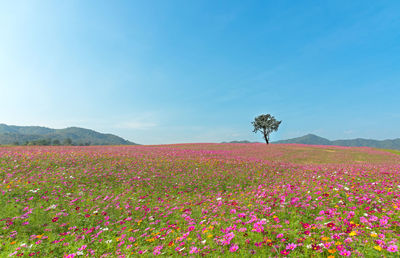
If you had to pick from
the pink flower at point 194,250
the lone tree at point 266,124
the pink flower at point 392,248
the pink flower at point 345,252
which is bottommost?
the pink flower at point 194,250

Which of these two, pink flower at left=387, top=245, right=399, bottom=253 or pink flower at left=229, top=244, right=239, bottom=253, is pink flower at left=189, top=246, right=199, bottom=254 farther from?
pink flower at left=387, top=245, right=399, bottom=253

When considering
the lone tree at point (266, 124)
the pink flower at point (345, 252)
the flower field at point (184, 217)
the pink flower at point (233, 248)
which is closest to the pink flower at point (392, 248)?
the flower field at point (184, 217)

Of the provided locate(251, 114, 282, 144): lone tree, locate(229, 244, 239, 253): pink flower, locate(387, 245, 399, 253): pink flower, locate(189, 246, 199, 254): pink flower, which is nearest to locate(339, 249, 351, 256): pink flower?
locate(387, 245, 399, 253): pink flower

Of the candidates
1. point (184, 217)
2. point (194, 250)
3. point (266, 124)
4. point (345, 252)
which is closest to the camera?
point (345, 252)

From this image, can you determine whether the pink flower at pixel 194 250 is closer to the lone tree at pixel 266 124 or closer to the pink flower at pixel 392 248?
the pink flower at pixel 392 248

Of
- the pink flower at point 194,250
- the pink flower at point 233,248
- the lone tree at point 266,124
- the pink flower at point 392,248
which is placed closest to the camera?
the pink flower at point 392,248

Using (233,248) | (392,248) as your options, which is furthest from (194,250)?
(392,248)

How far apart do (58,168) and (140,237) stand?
14.8m

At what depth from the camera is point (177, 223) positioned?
8.28 meters

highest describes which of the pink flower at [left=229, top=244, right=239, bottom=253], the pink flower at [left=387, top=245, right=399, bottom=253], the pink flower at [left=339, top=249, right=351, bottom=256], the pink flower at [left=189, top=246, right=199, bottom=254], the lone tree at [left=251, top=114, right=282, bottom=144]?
the lone tree at [left=251, top=114, right=282, bottom=144]

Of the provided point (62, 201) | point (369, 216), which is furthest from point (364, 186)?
point (62, 201)

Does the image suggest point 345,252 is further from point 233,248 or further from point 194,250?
point 194,250

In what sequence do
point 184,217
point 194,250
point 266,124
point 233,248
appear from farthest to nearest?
1. point 266,124
2. point 184,217
3. point 194,250
4. point 233,248

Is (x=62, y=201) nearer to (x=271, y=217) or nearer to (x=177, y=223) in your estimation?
(x=177, y=223)
